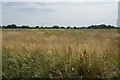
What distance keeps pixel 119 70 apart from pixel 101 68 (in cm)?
48

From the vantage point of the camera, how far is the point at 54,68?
243cm

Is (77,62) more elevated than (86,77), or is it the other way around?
(77,62)

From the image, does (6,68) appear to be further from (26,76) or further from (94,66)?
(94,66)

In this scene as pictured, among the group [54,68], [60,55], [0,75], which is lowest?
[0,75]

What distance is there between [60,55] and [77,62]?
1.78 feet

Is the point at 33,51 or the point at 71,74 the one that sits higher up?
the point at 33,51

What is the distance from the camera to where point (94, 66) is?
231cm

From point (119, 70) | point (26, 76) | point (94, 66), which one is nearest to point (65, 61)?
point (94, 66)

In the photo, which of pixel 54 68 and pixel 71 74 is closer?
pixel 71 74

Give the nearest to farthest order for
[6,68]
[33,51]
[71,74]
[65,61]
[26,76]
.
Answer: [71,74] → [26,76] → [65,61] → [6,68] → [33,51]

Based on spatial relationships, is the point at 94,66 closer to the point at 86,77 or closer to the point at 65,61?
the point at 86,77

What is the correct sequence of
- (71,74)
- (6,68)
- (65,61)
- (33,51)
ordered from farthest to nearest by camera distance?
(33,51), (6,68), (65,61), (71,74)

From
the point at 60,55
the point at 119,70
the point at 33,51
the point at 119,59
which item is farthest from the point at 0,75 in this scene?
the point at 119,59

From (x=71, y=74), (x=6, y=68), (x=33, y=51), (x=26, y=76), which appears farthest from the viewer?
(x=33, y=51)
